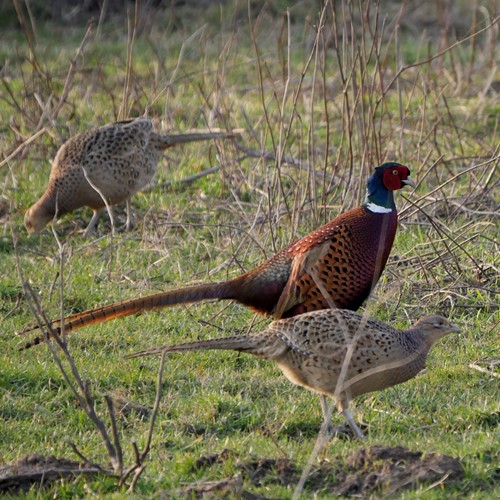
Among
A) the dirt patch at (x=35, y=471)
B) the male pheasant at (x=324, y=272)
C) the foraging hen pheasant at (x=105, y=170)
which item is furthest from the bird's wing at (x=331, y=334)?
the foraging hen pheasant at (x=105, y=170)

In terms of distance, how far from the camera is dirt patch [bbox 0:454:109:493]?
→ 11.8ft

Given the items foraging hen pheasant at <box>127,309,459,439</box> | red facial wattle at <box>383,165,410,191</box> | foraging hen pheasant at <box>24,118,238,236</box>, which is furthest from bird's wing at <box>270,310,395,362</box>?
foraging hen pheasant at <box>24,118,238,236</box>

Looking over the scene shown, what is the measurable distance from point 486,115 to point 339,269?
424cm

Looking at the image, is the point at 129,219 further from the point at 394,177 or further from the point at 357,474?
the point at 357,474

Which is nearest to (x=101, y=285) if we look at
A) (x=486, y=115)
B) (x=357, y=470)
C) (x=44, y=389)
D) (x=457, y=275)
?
(x=44, y=389)

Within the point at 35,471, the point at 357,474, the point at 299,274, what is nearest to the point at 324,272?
the point at 299,274

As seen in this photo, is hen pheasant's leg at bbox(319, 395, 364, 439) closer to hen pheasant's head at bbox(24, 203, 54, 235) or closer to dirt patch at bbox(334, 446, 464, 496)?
dirt patch at bbox(334, 446, 464, 496)

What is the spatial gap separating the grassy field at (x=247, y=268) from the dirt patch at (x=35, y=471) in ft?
0.16

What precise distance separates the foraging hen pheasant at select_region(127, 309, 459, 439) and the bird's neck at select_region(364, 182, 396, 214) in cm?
102

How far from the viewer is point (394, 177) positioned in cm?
540

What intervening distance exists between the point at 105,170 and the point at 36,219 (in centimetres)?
57

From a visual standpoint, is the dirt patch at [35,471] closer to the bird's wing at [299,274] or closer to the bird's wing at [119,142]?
the bird's wing at [299,274]

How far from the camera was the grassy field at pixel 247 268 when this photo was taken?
3859mm

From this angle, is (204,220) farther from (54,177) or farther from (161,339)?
(161,339)
